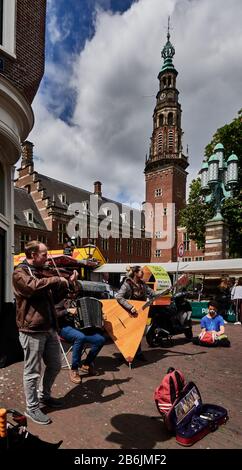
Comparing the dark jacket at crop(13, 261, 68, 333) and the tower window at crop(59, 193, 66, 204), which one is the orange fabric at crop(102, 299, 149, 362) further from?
the tower window at crop(59, 193, 66, 204)

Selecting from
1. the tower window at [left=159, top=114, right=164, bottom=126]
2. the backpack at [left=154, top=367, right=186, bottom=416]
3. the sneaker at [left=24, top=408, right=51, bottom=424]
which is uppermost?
the tower window at [left=159, top=114, right=164, bottom=126]

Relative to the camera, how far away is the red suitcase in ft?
10.4

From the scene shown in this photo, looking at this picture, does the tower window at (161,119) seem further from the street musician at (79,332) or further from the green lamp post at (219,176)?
the street musician at (79,332)

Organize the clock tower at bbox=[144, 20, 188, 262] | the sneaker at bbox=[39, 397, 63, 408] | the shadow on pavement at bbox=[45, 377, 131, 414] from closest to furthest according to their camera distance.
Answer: the sneaker at bbox=[39, 397, 63, 408] → the shadow on pavement at bbox=[45, 377, 131, 414] → the clock tower at bbox=[144, 20, 188, 262]

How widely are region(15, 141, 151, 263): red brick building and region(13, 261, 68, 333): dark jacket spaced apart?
32.6m

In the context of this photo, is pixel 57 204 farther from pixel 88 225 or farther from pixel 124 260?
pixel 124 260

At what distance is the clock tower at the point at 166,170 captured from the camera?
56344 mm

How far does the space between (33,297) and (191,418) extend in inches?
84.6

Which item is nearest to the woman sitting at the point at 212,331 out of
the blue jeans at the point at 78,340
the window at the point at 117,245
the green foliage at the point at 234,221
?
the blue jeans at the point at 78,340

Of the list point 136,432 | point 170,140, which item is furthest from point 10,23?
point 170,140

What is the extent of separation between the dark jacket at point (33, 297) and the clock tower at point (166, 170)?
167ft

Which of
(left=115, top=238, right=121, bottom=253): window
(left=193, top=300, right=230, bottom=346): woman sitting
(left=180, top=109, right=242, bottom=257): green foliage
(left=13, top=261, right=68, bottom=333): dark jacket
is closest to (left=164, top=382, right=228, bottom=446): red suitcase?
(left=13, top=261, right=68, bottom=333): dark jacket

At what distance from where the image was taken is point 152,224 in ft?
198
